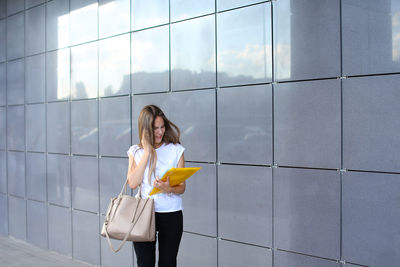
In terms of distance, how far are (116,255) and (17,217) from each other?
99.2 inches

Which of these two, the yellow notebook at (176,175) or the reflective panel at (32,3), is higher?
the reflective panel at (32,3)

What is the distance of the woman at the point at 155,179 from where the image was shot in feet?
10.1

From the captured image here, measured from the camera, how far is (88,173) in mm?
5461

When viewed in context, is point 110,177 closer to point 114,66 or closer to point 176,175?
point 114,66

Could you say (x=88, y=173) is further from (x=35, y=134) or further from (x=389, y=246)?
(x=389, y=246)

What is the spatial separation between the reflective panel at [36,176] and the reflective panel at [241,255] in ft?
10.6

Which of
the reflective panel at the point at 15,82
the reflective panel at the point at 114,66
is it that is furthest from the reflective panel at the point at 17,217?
the reflective panel at the point at 114,66

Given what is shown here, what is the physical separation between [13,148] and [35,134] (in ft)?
2.42

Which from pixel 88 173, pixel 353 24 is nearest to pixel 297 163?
pixel 353 24

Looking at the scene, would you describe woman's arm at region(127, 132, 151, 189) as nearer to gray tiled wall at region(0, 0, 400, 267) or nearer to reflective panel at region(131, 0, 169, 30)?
gray tiled wall at region(0, 0, 400, 267)

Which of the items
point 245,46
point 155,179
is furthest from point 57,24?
point 155,179

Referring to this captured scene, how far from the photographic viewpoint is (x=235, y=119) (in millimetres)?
3949

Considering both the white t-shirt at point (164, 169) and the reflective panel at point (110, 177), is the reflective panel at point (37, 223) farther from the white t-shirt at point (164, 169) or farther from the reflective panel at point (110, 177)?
the white t-shirt at point (164, 169)

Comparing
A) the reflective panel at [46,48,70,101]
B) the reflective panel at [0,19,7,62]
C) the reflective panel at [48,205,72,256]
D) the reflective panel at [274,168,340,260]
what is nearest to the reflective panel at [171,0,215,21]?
the reflective panel at [274,168,340,260]
